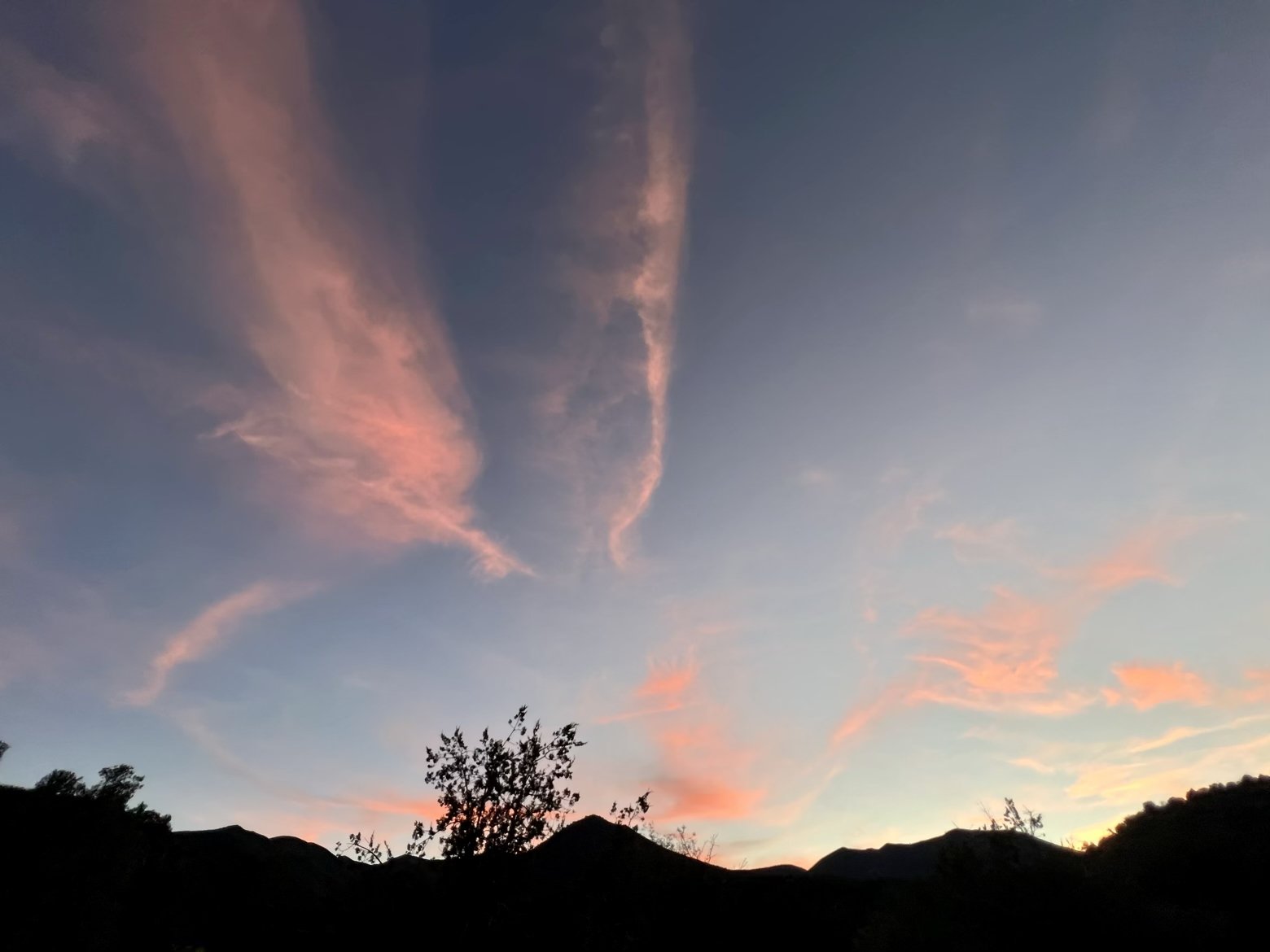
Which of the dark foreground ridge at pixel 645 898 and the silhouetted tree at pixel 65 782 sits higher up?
the silhouetted tree at pixel 65 782

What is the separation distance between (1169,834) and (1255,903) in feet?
31.9

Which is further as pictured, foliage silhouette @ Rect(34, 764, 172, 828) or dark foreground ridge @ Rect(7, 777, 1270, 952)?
foliage silhouette @ Rect(34, 764, 172, 828)

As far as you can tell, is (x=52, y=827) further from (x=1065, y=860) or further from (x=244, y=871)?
(x=1065, y=860)

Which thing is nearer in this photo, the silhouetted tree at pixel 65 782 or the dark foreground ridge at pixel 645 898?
the dark foreground ridge at pixel 645 898

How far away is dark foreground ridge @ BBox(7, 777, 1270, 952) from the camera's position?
1884 cm

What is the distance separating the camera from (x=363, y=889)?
19.0 meters

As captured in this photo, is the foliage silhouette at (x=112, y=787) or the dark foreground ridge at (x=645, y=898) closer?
the dark foreground ridge at (x=645, y=898)

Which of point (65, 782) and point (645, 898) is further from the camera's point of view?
point (65, 782)

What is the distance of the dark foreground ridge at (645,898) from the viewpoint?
1884cm

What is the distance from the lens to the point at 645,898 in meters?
34.9

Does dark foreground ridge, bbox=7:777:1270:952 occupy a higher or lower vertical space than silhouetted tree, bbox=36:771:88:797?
lower

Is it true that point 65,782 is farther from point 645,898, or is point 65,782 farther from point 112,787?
point 645,898

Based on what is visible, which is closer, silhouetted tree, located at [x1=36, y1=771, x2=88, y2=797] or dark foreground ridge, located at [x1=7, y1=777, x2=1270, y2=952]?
dark foreground ridge, located at [x1=7, y1=777, x2=1270, y2=952]

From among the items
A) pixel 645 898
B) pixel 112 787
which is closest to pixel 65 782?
pixel 112 787
